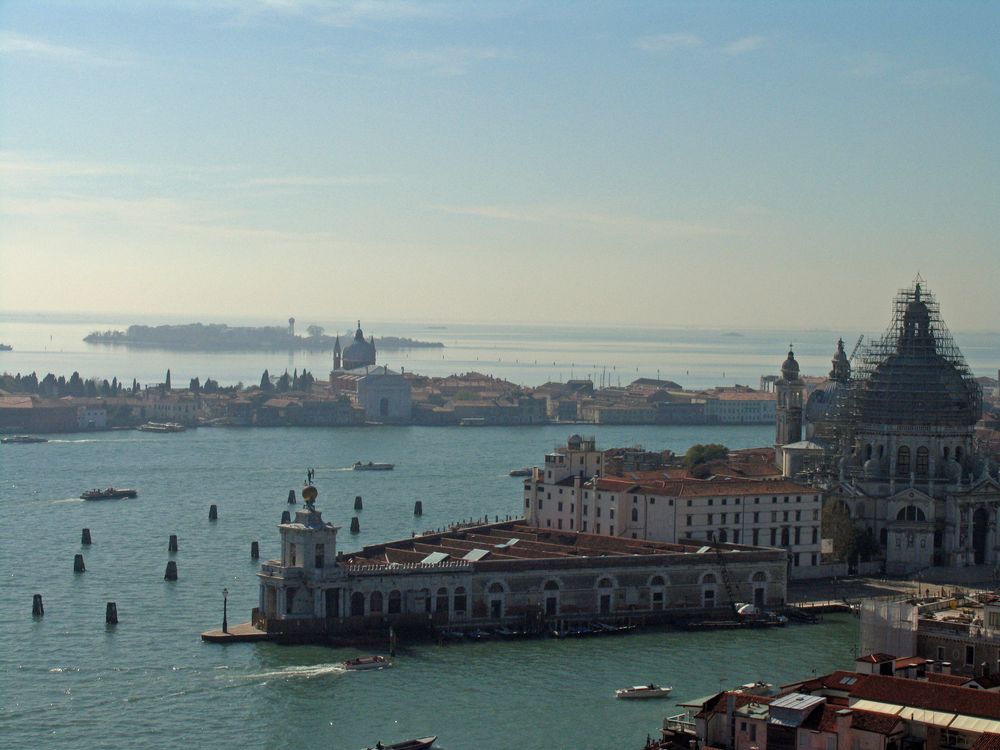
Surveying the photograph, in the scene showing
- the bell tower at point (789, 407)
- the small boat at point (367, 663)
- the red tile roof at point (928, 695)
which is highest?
the bell tower at point (789, 407)

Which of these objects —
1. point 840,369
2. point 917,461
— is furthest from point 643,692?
point 840,369

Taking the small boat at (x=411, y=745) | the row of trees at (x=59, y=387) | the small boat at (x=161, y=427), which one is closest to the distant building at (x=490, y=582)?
the small boat at (x=411, y=745)

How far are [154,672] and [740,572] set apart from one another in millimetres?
13227

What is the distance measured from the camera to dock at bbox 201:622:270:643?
118 feet

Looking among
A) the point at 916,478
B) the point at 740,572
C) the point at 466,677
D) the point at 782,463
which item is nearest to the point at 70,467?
the point at 782,463

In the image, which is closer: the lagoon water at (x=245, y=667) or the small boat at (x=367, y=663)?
Answer: the lagoon water at (x=245, y=667)

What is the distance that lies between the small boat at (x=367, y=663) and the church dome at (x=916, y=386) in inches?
858

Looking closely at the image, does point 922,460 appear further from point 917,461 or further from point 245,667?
point 245,667

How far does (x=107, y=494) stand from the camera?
6619 cm

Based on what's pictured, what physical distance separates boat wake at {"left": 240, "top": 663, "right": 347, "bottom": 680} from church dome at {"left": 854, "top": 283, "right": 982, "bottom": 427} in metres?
22.6

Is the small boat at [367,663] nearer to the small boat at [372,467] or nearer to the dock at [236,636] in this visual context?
the dock at [236,636]

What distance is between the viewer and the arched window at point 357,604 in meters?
37.1

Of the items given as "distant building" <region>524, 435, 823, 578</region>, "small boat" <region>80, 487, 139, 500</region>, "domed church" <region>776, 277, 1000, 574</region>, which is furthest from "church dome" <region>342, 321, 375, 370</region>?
"distant building" <region>524, 435, 823, 578</region>

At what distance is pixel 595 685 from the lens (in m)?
32.8
